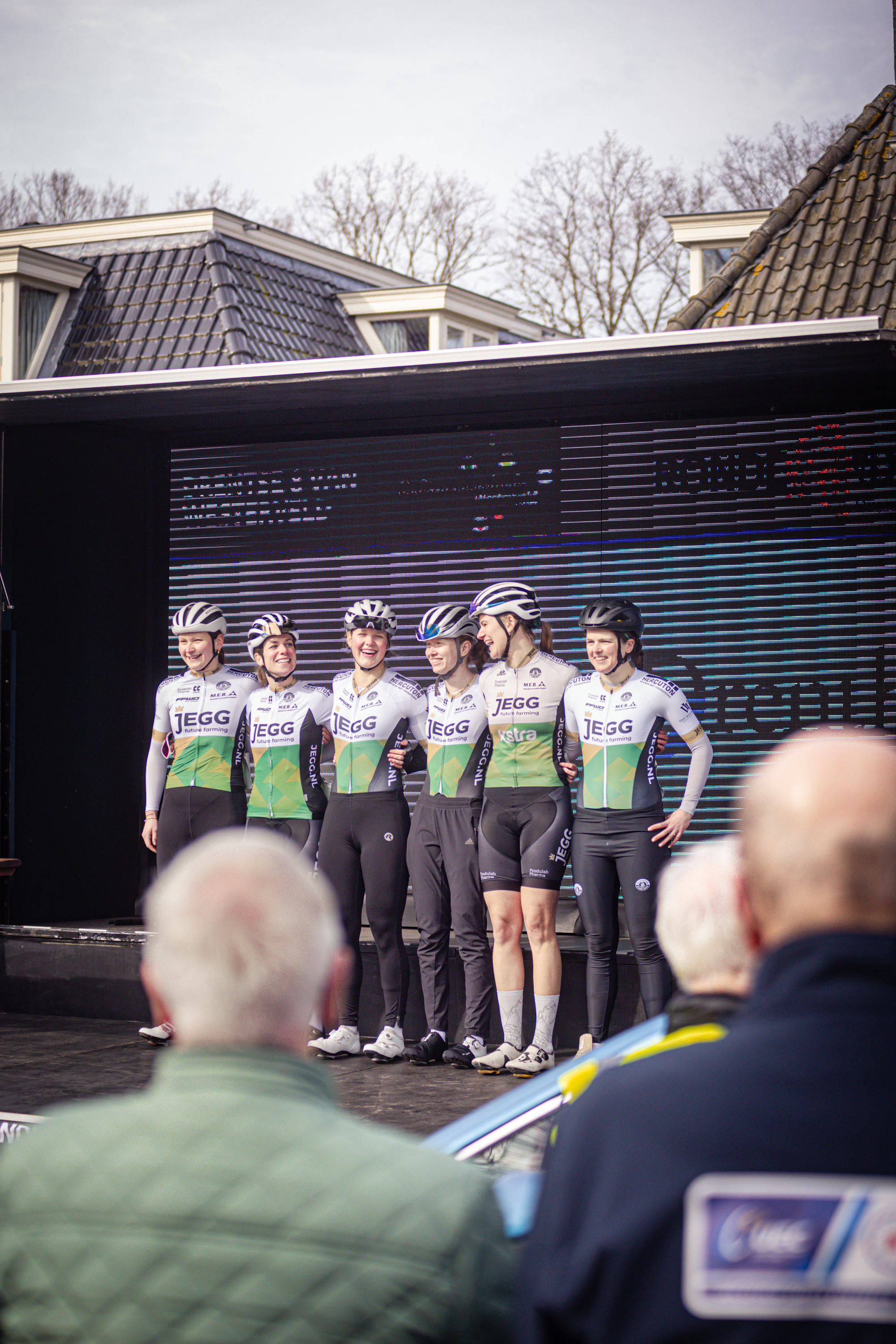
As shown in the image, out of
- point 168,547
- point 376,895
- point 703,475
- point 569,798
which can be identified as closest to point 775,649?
point 703,475

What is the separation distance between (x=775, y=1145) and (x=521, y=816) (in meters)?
6.19

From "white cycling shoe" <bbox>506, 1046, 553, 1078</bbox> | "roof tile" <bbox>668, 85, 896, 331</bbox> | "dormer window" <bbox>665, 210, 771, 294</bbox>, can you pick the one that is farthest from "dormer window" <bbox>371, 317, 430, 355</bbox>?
"white cycling shoe" <bbox>506, 1046, 553, 1078</bbox>

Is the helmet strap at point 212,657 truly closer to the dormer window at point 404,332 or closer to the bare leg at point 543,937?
the bare leg at point 543,937

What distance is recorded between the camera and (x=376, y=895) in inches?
307

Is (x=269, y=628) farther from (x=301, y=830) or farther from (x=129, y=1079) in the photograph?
(x=129, y=1079)

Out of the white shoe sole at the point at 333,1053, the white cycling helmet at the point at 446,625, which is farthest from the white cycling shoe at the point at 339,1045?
the white cycling helmet at the point at 446,625

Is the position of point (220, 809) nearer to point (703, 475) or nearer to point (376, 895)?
point (376, 895)

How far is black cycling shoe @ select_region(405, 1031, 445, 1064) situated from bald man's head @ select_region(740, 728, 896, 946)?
21.2 ft

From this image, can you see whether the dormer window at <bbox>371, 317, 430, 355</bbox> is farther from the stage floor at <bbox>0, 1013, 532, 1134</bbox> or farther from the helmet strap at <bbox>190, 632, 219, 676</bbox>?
the stage floor at <bbox>0, 1013, 532, 1134</bbox>

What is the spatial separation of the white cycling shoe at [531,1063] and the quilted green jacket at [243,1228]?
228 inches

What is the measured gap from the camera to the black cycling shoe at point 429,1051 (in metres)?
7.64

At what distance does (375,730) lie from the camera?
7.95 metres

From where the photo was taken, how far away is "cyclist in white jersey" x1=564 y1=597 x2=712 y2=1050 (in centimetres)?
712

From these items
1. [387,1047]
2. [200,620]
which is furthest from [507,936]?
[200,620]
